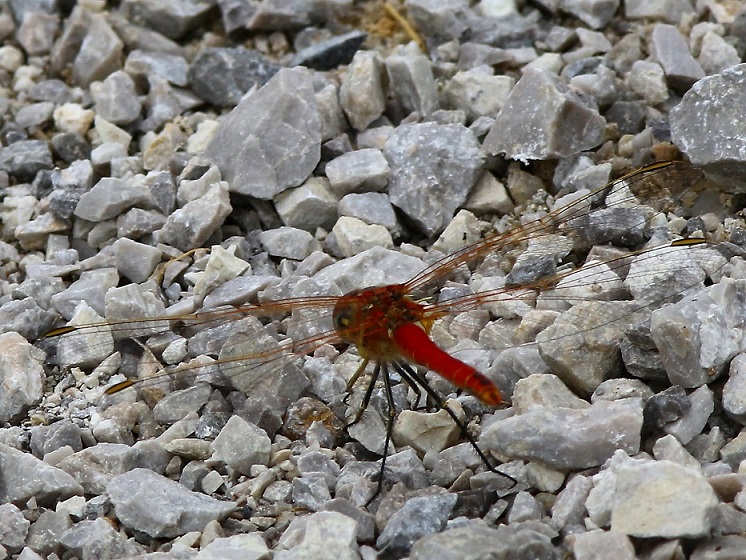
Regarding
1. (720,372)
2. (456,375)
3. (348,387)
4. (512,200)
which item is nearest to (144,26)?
(512,200)

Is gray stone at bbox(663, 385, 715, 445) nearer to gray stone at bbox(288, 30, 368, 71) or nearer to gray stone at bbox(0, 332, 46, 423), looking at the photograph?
gray stone at bbox(0, 332, 46, 423)

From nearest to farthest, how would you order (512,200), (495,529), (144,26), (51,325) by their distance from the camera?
(495,529) → (51,325) → (512,200) → (144,26)

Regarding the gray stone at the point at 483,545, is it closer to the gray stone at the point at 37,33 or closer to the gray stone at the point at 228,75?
the gray stone at the point at 228,75

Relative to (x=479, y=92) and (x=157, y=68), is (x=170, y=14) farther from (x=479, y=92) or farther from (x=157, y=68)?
(x=479, y=92)

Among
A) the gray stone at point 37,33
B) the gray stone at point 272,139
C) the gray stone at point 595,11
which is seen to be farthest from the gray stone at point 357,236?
the gray stone at point 37,33

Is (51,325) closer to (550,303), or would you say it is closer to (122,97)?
(122,97)

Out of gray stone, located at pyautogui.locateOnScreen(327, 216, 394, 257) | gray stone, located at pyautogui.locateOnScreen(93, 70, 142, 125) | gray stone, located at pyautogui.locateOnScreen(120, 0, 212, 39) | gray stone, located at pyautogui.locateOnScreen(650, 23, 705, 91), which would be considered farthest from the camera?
gray stone, located at pyautogui.locateOnScreen(120, 0, 212, 39)

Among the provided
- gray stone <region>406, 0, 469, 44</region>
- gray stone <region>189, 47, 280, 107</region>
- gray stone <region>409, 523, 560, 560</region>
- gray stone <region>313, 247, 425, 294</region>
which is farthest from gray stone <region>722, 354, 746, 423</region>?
gray stone <region>189, 47, 280, 107</region>
